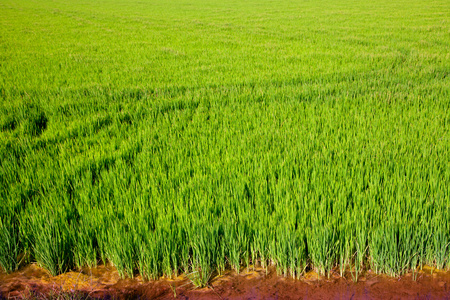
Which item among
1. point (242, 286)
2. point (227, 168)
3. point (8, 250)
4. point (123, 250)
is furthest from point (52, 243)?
point (227, 168)

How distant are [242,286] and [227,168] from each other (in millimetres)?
1025

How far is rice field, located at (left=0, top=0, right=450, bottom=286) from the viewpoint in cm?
194

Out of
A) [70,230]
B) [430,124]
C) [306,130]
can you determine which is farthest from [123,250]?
[430,124]

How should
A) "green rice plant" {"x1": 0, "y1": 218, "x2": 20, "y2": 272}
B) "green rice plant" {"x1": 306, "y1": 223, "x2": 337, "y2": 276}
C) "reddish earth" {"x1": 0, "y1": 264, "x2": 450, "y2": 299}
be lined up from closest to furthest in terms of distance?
"reddish earth" {"x1": 0, "y1": 264, "x2": 450, "y2": 299} → "green rice plant" {"x1": 306, "y1": 223, "x2": 337, "y2": 276} → "green rice plant" {"x1": 0, "y1": 218, "x2": 20, "y2": 272}

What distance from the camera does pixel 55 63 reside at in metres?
7.26

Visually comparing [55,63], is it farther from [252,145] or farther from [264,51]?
[252,145]

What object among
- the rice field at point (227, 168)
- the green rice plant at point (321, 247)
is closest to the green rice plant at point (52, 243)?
the rice field at point (227, 168)

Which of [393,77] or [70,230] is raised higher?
[393,77]

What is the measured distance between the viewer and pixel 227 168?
269cm

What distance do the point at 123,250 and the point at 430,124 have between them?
121 inches

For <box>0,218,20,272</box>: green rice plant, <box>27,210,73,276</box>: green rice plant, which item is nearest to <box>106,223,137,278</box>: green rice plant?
<box>27,210,73,276</box>: green rice plant

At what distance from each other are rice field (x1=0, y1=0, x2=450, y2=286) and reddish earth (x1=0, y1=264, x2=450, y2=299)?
0.06 metres

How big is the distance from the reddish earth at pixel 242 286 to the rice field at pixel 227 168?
6 cm

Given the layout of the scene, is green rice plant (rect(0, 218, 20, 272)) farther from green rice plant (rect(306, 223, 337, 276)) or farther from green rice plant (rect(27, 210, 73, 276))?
green rice plant (rect(306, 223, 337, 276))
